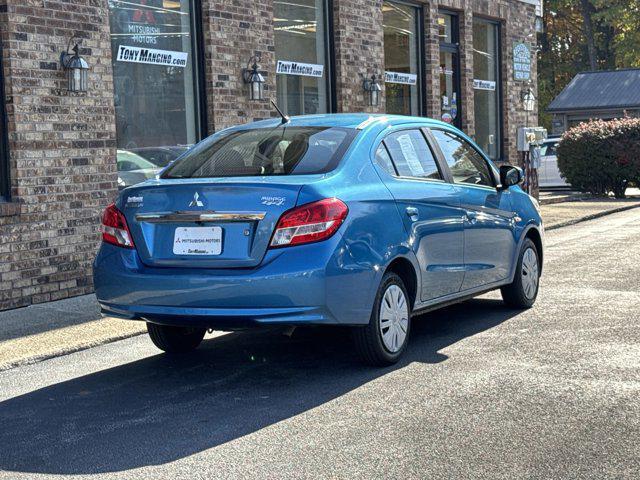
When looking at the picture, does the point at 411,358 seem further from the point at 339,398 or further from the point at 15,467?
the point at 15,467

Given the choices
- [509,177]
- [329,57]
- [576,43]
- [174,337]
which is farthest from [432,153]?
[576,43]

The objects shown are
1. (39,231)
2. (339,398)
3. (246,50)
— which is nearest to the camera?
(339,398)

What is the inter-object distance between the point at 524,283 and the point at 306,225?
126 inches

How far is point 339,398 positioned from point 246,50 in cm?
831

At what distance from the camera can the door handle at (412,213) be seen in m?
6.94

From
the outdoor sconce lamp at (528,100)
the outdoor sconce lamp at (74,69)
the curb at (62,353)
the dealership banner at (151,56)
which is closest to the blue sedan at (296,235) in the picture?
the curb at (62,353)

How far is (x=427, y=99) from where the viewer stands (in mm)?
18938

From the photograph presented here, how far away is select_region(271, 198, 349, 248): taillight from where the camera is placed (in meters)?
6.07

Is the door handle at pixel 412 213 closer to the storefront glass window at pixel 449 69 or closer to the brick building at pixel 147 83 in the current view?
the brick building at pixel 147 83

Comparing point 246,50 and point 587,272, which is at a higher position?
point 246,50

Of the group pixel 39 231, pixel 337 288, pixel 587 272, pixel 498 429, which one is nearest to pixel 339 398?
pixel 337 288

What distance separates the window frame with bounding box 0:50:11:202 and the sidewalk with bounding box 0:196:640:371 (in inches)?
43.7

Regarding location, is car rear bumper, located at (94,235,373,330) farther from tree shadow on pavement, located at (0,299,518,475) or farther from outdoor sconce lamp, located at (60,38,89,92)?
outdoor sconce lamp, located at (60,38,89,92)

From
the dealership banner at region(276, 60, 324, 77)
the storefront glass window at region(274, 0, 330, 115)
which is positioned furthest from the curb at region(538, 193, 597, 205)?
the dealership banner at region(276, 60, 324, 77)
